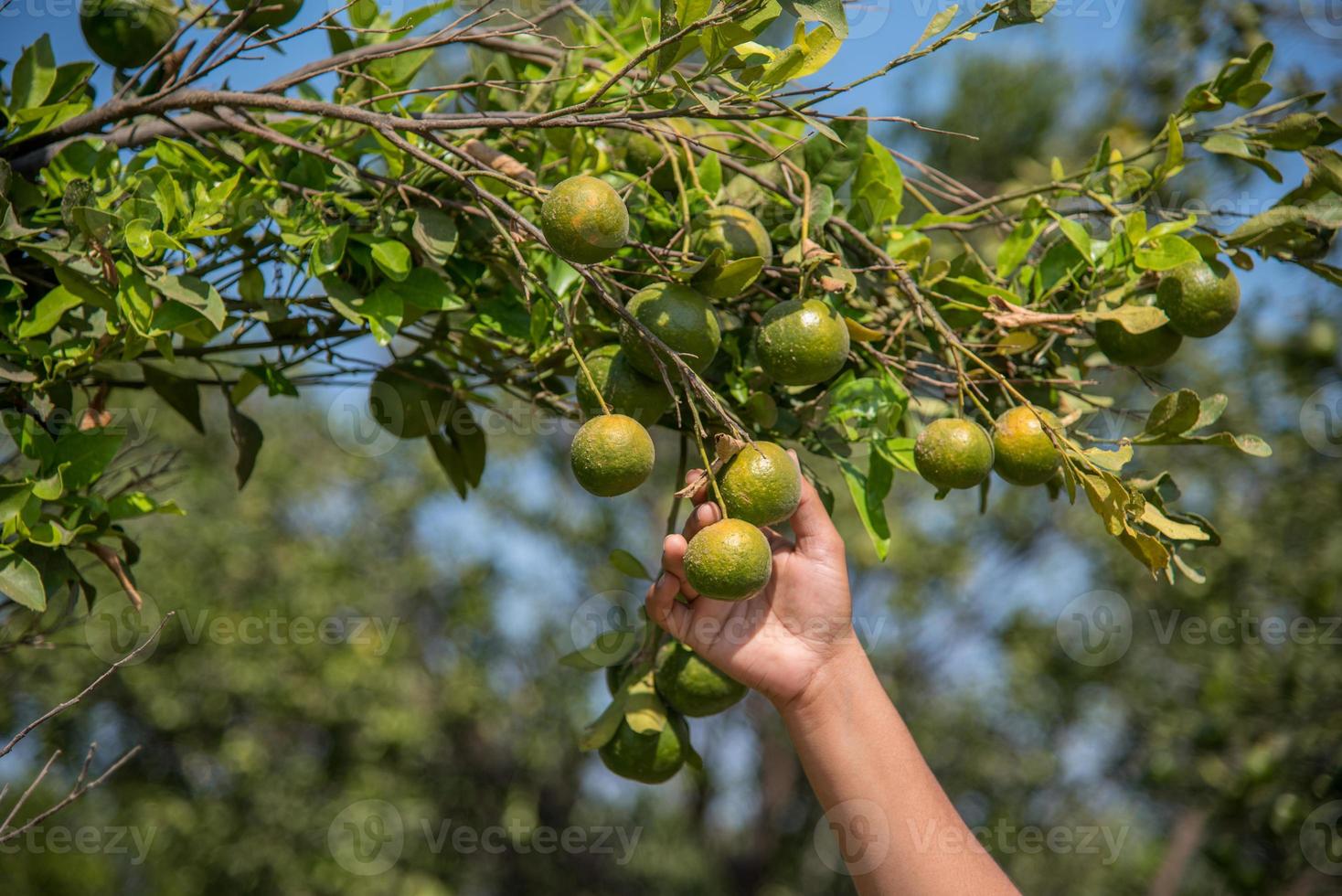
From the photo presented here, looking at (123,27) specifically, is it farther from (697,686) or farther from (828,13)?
(697,686)

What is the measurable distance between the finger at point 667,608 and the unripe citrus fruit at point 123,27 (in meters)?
0.86

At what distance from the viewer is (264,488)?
643cm

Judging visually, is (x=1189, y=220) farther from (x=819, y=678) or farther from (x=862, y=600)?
(x=862, y=600)

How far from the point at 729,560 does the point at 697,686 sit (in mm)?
391

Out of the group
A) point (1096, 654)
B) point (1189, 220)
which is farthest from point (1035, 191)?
point (1096, 654)

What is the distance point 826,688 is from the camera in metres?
1.23

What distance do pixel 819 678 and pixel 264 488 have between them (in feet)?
19.4

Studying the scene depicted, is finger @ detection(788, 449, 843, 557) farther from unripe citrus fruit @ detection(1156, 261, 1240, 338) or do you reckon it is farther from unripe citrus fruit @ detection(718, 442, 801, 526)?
unripe citrus fruit @ detection(1156, 261, 1240, 338)

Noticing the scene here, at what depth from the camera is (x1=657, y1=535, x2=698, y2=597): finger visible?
1.02m

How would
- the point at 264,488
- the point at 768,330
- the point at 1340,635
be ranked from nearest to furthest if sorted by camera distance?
the point at 768,330
the point at 1340,635
the point at 264,488
